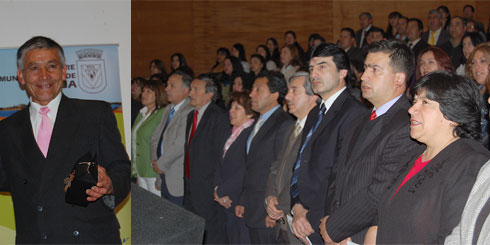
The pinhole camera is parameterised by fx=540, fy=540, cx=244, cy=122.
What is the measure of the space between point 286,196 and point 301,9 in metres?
7.08

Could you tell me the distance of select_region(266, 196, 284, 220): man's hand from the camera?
3283 millimetres

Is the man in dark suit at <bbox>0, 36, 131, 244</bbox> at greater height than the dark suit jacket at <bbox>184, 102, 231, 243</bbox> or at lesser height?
greater

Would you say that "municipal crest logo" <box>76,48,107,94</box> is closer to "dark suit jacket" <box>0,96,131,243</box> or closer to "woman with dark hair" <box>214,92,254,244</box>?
→ "dark suit jacket" <box>0,96,131,243</box>

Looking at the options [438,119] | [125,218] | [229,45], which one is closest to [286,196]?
[438,119]

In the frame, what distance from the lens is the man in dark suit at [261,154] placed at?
12.0 ft

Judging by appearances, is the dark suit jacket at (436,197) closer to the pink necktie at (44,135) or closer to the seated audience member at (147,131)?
the pink necktie at (44,135)

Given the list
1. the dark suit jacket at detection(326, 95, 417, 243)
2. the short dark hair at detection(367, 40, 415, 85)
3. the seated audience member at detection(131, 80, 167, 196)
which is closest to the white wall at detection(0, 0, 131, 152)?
the dark suit jacket at detection(326, 95, 417, 243)

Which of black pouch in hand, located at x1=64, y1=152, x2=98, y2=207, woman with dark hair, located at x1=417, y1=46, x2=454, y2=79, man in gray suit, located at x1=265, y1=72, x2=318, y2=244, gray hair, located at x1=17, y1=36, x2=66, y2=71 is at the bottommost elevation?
man in gray suit, located at x1=265, y1=72, x2=318, y2=244

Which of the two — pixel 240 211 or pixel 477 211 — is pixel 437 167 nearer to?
pixel 477 211

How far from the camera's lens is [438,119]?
2.09 meters

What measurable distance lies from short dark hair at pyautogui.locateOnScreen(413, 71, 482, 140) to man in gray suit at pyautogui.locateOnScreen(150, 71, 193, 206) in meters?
3.05

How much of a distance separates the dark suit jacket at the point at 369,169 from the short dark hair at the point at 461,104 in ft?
1.00

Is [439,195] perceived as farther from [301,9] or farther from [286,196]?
[301,9]

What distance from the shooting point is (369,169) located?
2422 mm
